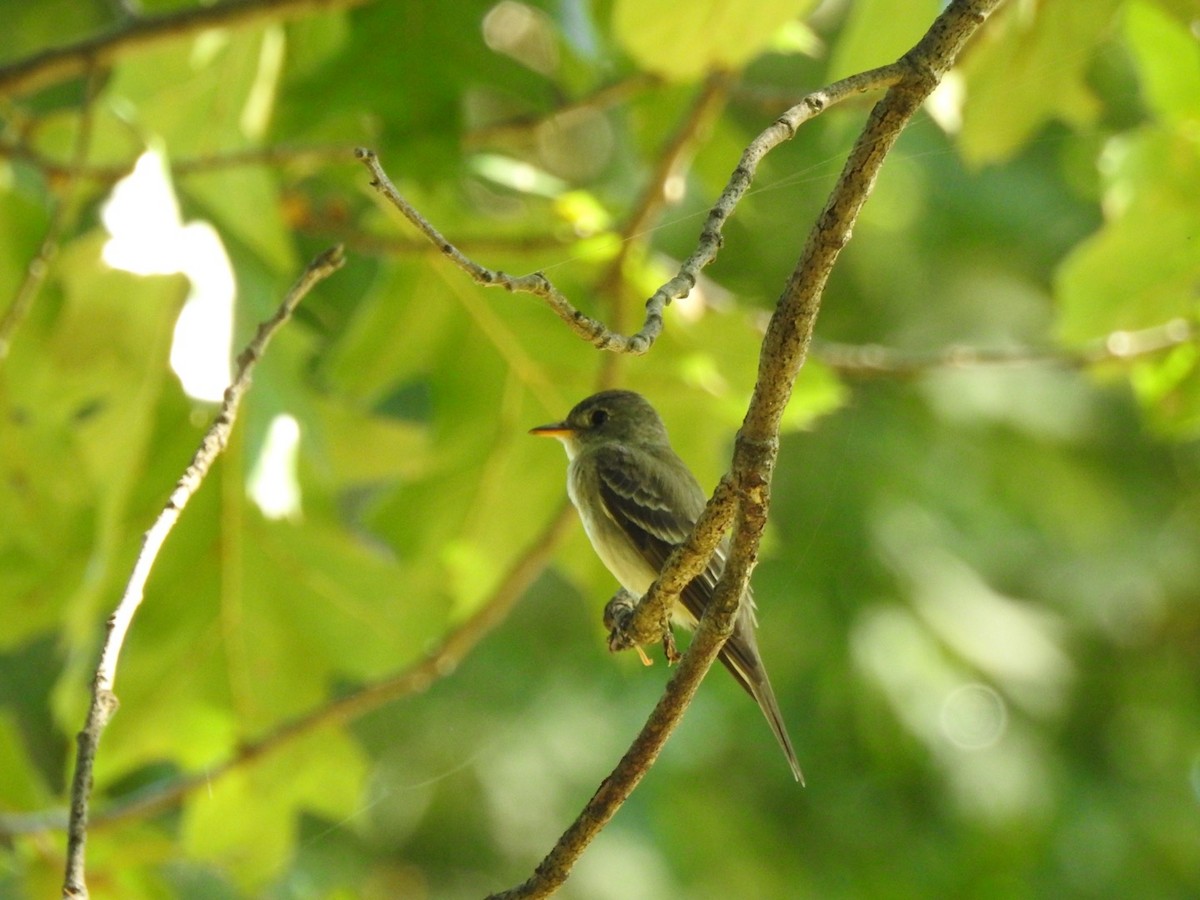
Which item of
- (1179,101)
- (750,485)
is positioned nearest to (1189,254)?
(1179,101)

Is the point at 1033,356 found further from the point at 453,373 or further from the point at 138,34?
the point at 138,34

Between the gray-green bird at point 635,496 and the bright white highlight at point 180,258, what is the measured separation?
774mm

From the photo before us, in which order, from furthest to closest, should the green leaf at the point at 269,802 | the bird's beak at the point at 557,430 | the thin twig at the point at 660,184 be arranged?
1. the green leaf at the point at 269,802
2. the thin twig at the point at 660,184
3. the bird's beak at the point at 557,430

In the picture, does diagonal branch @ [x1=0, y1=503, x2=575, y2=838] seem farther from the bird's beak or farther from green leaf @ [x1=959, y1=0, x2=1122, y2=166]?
green leaf @ [x1=959, y1=0, x2=1122, y2=166]

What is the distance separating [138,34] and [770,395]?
2765 mm

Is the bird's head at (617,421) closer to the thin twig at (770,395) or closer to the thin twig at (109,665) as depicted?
the thin twig at (109,665)


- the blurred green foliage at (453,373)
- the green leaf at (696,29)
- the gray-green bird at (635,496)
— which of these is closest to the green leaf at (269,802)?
the blurred green foliage at (453,373)

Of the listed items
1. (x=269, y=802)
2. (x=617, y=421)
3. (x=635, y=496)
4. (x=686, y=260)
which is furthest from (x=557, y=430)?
(x=686, y=260)

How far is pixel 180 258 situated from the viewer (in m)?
3.50

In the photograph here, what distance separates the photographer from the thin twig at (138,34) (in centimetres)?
376

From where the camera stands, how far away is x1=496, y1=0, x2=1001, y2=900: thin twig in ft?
5.26

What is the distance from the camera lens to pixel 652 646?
2.27 metres

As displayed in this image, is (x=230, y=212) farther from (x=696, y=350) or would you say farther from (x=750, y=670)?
(x=750, y=670)

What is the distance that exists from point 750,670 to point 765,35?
1.42m
